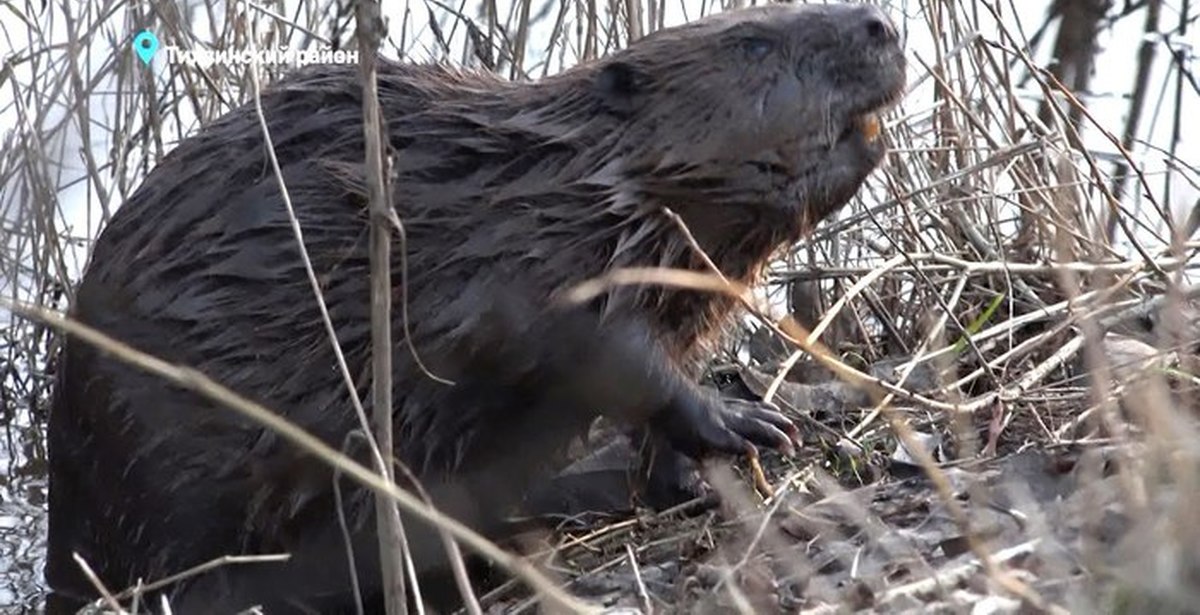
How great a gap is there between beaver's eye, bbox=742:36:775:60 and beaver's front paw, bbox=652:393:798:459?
0.52m

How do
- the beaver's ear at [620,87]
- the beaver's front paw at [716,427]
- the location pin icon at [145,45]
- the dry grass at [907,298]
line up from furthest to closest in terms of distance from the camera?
the location pin icon at [145,45] < the beaver's ear at [620,87] < the beaver's front paw at [716,427] < the dry grass at [907,298]

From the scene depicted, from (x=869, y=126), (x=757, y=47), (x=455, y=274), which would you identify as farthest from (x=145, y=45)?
(x=869, y=126)

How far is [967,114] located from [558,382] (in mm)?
1030

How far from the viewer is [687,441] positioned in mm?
→ 3230

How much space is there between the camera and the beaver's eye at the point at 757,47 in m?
3.27

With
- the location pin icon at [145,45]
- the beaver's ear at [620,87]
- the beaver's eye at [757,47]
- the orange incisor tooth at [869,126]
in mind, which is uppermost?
the location pin icon at [145,45]

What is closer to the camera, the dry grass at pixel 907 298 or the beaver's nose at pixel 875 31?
the dry grass at pixel 907 298

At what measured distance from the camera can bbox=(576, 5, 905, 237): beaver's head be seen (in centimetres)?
322

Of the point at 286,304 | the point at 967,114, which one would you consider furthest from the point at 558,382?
the point at 967,114

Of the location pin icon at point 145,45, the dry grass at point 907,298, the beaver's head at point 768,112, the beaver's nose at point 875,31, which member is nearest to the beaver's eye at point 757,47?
the beaver's head at point 768,112

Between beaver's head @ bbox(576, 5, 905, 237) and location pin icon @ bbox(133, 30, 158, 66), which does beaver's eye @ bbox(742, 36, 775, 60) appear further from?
location pin icon @ bbox(133, 30, 158, 66)

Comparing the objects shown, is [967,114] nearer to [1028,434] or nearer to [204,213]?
[1028,434]

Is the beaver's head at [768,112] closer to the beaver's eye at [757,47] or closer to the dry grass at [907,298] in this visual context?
the beaver's eye at [757,47]

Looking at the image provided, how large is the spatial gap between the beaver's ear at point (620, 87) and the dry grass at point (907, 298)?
473 mm
